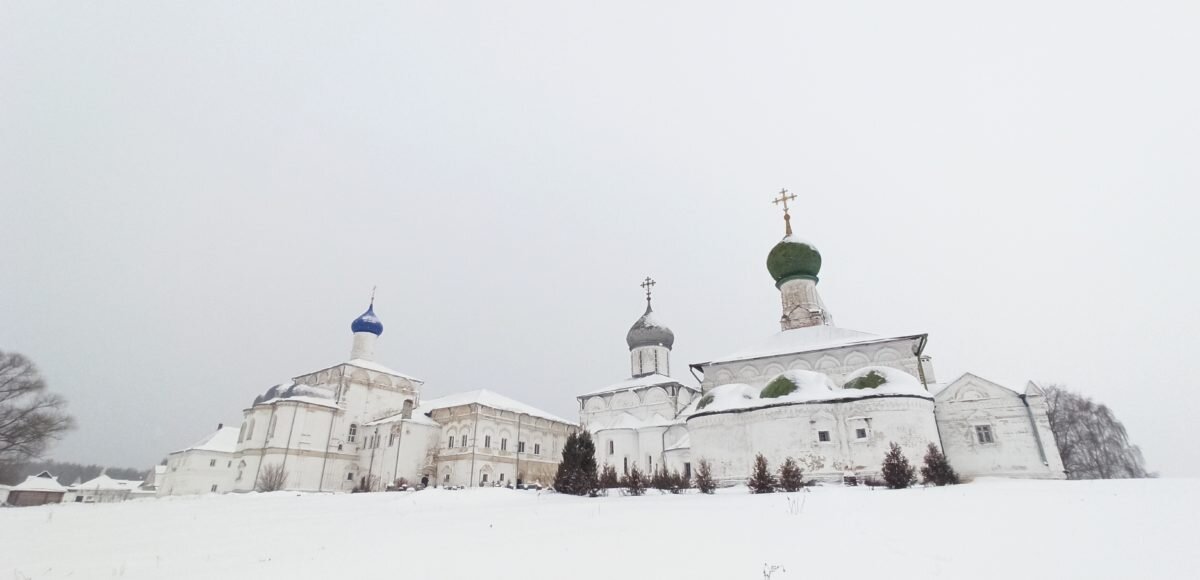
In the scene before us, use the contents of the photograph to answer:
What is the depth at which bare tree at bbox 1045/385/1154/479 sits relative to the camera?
97.3 feet

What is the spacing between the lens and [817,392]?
19.8 m

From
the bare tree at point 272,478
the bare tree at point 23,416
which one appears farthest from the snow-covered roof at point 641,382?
the bare tree at point 23,416

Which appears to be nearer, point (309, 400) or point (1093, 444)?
point (1093, 444)

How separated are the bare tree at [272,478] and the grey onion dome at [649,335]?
22.7 meters

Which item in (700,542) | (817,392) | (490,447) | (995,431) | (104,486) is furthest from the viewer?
(104,486)

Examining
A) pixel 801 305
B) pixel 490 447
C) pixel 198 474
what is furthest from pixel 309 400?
pixel 801 305

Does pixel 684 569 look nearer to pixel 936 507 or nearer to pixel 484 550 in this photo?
pixel 484 550

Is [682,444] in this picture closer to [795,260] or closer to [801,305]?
[801,305]

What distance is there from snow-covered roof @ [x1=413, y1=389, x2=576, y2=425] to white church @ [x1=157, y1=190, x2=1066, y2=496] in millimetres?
157

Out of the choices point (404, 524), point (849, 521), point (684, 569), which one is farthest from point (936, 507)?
point (404, 524)

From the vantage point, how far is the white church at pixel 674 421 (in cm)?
1914

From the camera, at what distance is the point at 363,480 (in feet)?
116

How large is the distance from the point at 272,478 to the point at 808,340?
31.0 m

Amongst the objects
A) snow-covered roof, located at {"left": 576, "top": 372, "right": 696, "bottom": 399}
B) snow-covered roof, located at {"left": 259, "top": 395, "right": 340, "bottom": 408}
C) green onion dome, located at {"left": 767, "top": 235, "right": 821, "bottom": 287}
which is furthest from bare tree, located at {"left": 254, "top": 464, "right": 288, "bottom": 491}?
green onion dome, located at {"left": 767, "top": 235, "right": 821, "bottom": 287}
